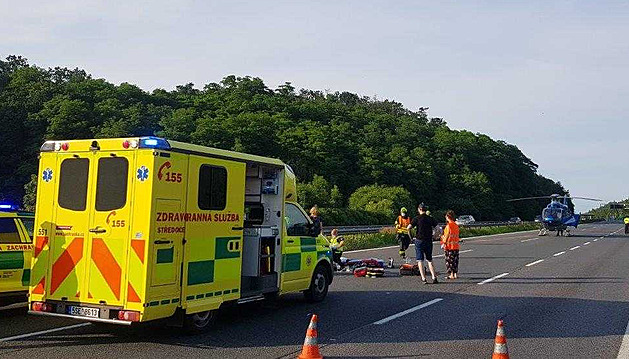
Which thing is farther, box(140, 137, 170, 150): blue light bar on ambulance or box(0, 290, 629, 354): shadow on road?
box(0, 290, 629, 354): shadow on road

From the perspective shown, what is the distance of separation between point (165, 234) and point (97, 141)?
1.55 metres

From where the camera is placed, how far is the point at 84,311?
8297 millimetres

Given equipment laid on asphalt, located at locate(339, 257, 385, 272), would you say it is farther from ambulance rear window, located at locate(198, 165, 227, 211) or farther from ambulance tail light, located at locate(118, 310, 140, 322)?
ambulance tail light, located at locate(118, 310, 140, 322)

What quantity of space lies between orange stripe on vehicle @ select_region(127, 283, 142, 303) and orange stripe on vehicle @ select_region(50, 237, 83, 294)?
94 cm

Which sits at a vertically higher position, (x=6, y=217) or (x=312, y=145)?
(x=312, y=145)

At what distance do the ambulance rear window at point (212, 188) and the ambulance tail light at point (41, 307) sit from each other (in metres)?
2.32

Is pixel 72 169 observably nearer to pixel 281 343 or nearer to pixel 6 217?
pixel 6 217

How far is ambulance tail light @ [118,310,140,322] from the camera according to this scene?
7941mm

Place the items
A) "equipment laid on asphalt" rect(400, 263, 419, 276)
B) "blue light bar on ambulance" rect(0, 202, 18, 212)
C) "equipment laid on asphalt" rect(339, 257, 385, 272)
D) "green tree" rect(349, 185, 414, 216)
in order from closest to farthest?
"blue light bar on ambulance" rect(0, 202, 18, 212)
"equipment laid on asphalt" rect(400, 263, 419, 276)
"equipment laid on asphalt" rect(339, 257, 385, 272)
"green tree" rect(349, 185, 414, 216)

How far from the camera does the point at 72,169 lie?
8766 millimetres

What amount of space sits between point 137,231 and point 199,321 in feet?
Answer: 5.71

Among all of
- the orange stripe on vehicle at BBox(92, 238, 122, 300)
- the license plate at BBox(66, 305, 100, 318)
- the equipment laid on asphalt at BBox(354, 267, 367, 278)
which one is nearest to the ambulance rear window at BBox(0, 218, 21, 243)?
the license plate at BBox(66, 305, 100, 318)

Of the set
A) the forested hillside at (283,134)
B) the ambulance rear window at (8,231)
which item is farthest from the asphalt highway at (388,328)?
the forested hillside at (283,134)

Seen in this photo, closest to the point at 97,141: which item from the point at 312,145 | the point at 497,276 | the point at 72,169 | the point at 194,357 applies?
the point at 72,169
